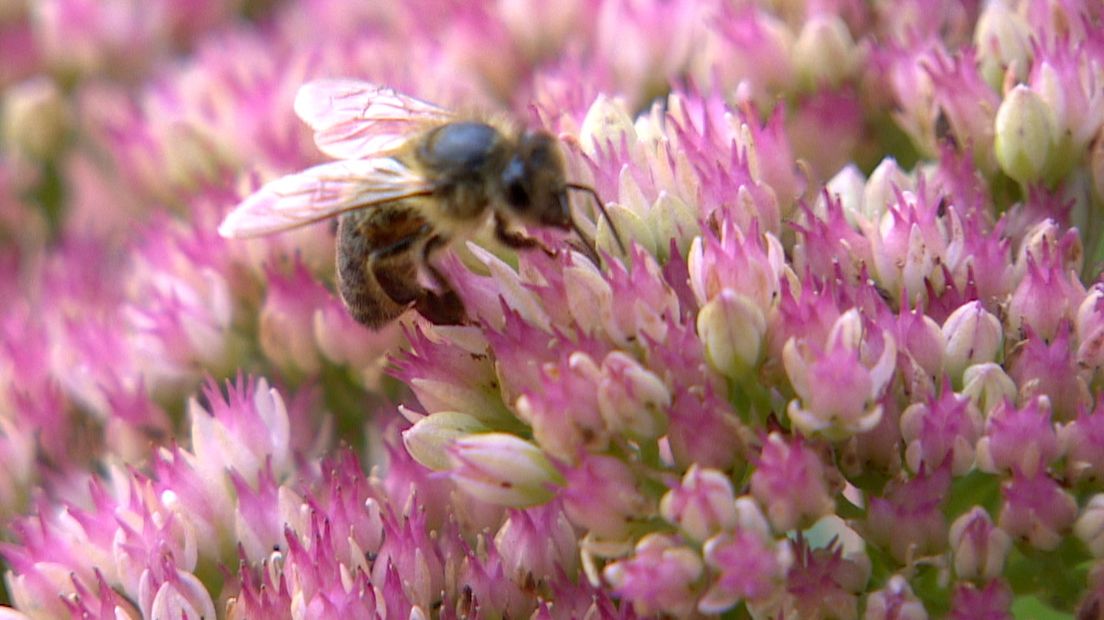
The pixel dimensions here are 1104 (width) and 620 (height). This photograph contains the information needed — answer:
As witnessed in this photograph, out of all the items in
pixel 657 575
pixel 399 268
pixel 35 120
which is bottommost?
pixel 657 575

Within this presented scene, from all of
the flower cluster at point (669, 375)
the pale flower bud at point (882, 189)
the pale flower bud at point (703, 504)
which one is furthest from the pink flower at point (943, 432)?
the pale flower bud at point (882, 189)

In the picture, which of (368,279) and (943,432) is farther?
(368,279)

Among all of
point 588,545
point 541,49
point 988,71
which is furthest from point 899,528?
point 541,49

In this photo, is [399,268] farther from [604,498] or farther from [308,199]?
[604,498]

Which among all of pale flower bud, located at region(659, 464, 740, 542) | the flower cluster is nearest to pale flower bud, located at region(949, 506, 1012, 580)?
the flower cluster

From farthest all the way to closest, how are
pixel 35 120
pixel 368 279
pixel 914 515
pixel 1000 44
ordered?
pixel 35 120 → pixel 1000 44 → pixel 368 279 → pixel 914 515

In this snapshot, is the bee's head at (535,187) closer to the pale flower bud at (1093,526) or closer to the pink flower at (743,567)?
the pink flower at (743,567)

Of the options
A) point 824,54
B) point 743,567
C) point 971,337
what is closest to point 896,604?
point 743,567

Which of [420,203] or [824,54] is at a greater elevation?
[420,203]
